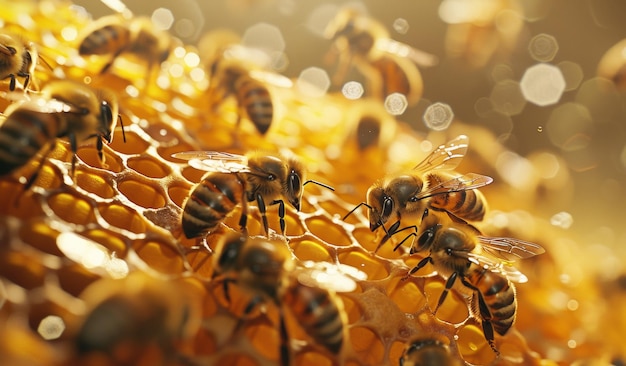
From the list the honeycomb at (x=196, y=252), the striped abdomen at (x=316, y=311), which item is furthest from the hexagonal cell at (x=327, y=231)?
the striped abdomen at (x=316, y=311)

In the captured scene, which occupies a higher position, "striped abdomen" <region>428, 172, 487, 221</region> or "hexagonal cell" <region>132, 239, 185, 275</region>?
"striped abdomen" <region>428, 172, 487, 221</region>

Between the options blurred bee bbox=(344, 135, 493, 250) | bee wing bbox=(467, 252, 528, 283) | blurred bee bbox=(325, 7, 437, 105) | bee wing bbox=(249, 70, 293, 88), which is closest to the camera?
bee wing bbox=(467, 252, 528, 283)

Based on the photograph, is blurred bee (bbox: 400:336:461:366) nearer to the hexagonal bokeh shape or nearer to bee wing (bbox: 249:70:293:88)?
bee wing (bbox: 249:70:293:88)

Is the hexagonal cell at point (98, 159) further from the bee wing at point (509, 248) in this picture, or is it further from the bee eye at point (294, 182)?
the bee wing at point (509, 248)

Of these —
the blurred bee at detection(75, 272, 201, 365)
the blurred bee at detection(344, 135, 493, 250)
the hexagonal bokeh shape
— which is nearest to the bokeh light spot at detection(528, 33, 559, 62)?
the hexagonal bokeh shape

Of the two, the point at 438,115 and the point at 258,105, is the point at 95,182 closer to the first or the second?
the point at 258,105

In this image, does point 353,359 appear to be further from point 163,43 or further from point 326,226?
point 163,43

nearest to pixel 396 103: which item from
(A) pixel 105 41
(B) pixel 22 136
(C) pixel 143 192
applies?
(A) pixel 105 41
